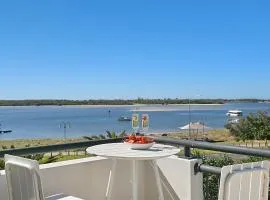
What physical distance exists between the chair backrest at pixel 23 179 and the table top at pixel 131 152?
2.36 ft

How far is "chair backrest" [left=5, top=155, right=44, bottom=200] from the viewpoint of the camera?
6.26ft

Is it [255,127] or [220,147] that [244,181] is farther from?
[255,127]

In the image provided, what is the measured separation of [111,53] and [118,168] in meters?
36.9

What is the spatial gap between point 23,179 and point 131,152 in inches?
37.5

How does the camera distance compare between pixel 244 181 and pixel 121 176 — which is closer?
pixel 244 181

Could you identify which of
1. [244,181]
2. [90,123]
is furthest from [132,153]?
[90,123]

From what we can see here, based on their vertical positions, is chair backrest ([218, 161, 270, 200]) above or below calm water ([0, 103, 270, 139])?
above

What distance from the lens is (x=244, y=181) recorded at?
1821 millimetres

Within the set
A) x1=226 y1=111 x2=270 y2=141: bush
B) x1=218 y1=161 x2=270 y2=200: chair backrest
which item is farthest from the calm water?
x1=226 y1=111 x2=270 y2=141: bush

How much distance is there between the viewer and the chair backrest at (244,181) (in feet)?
5.85

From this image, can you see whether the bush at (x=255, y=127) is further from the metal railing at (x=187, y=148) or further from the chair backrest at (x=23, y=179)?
the chair backrest at (x=23, y=179)

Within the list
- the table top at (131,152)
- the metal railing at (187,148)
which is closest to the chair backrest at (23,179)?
the metal railing at (187,148)

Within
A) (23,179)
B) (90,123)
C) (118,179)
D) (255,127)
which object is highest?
(23,179)

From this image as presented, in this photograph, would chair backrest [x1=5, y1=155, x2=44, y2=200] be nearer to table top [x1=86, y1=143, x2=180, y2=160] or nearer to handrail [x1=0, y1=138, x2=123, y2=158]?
handrail [x1=0, y1=138, x2=123, y2=158]
